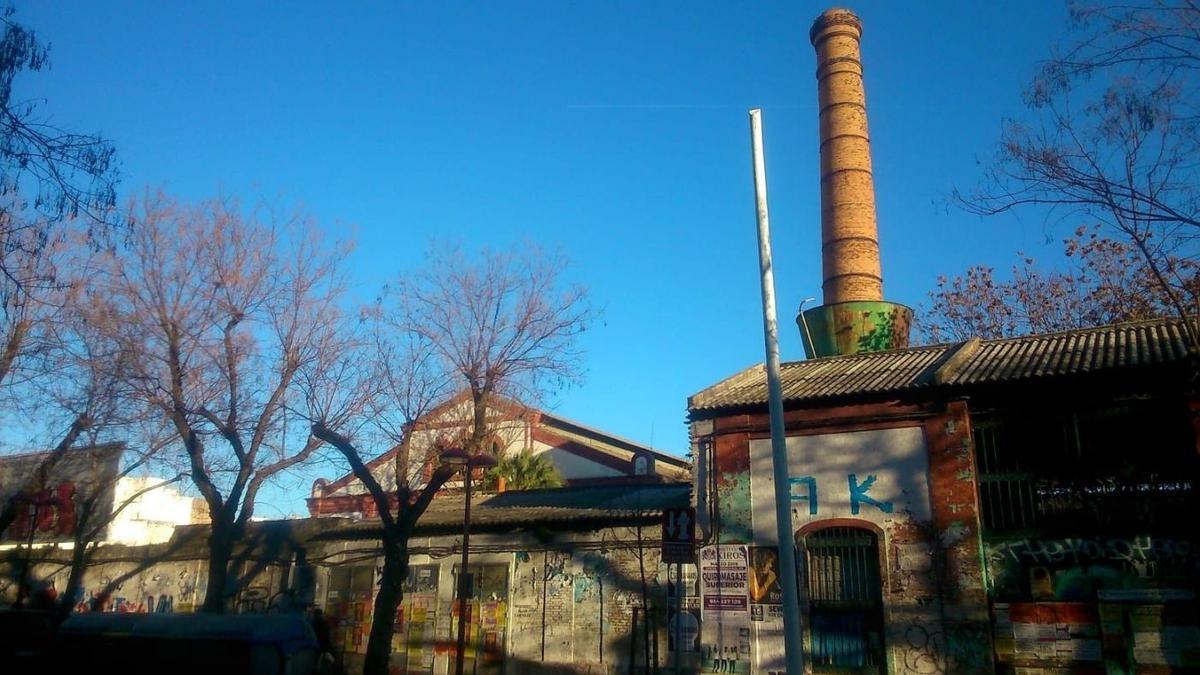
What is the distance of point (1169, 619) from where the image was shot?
13.1 meters

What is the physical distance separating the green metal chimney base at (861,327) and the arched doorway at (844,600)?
801 cm

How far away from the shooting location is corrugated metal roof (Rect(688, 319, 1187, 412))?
1466 centimetres

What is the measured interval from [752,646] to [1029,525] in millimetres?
4969

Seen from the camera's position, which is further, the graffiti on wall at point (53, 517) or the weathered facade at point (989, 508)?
the graffiti on wall at point (53, 517)

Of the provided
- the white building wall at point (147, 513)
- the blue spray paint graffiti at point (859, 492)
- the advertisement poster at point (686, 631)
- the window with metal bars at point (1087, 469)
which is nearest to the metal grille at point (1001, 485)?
the window with metal bars at point (1087, 469)

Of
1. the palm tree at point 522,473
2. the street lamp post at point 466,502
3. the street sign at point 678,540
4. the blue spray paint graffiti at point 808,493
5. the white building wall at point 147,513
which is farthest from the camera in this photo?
the white building wall at point 147,513

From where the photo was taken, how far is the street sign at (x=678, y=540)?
39.3 ft

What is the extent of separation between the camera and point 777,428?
10.4 metres

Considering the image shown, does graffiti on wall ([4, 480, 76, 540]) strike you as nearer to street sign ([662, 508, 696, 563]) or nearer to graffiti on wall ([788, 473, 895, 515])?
street sign ([662, 508, 696, 563])

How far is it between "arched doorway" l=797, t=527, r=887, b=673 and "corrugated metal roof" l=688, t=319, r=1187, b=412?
8.36 feet

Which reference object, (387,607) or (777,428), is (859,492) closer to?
(777,428)

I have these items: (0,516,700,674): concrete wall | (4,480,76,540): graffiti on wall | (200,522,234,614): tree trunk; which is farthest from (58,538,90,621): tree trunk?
(200,522,234,614): tree trunk

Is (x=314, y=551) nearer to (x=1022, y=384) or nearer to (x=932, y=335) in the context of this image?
(x=1022, y=384)

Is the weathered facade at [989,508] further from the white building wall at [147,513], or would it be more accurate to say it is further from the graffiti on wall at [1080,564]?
the white building wall at [147,513]
